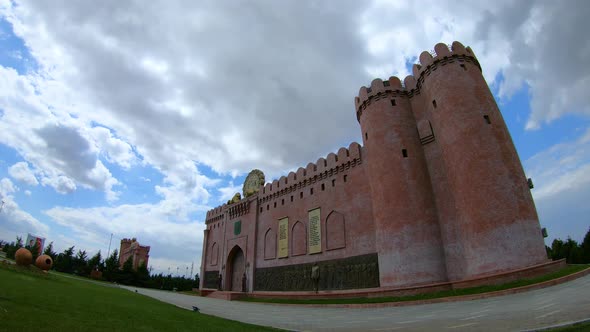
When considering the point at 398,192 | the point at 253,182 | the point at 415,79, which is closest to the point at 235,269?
the point at 253,182

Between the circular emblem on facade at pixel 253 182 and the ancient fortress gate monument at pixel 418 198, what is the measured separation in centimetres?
639

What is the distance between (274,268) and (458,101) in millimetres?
17701

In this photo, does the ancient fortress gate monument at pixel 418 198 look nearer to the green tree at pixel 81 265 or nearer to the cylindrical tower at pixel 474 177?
the cylindrical tower at pixel 474 177

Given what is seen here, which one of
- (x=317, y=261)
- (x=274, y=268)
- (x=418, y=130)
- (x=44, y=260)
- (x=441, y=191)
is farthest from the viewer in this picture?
(x=274, y=268)

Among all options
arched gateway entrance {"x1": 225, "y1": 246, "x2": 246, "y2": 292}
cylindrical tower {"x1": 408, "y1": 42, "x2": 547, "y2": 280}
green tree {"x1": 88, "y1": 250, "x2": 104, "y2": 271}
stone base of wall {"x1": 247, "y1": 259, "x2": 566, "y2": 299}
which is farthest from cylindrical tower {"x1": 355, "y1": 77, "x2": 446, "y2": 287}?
green tree {"x1": 88, "y1": 250, "x2": 104, "y2": 271}

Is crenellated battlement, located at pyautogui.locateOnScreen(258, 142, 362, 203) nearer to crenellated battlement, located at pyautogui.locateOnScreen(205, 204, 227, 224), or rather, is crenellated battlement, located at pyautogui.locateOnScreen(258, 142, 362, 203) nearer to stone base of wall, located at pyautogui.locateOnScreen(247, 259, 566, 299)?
crenellated battlement, located at pyautogui.locateOnScreen(205, 204, 227, 224)

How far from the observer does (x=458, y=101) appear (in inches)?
648

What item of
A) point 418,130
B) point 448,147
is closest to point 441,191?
point 448,147

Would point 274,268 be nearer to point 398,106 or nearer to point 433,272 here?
point 433,272

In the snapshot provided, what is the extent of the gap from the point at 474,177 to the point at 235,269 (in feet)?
76.7

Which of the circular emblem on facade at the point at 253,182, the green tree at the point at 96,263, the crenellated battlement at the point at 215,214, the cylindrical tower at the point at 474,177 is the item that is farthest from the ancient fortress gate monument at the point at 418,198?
the green tree at the point at 96,263

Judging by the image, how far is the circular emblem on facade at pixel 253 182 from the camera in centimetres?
3136

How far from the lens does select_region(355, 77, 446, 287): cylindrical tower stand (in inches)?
642

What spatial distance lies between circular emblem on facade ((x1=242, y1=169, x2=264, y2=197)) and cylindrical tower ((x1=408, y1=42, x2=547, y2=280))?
17.3 meters
